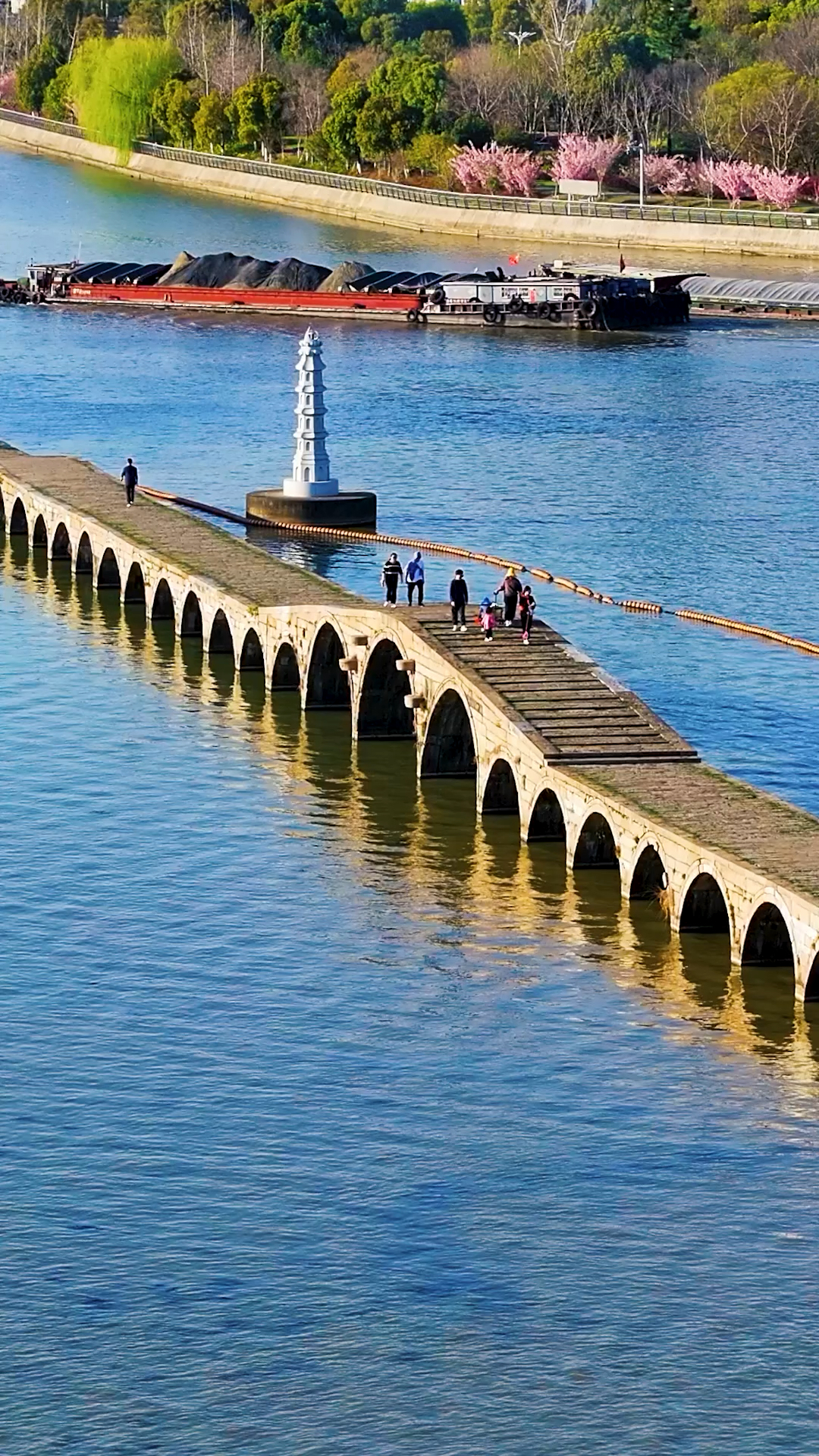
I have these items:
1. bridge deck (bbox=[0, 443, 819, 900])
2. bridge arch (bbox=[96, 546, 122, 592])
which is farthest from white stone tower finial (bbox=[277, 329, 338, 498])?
bridge deck (bbox=[0, 443, 819, 900])

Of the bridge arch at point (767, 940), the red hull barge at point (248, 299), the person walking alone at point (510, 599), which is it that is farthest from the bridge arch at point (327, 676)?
the red hull barge at point (248, 299)

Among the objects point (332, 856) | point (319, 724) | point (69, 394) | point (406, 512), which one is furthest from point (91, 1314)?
point (69, 394)

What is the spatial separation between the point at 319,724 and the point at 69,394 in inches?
3097

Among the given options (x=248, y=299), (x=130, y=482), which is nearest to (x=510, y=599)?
(x=130, y=482)

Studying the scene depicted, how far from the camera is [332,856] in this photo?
2293 inches

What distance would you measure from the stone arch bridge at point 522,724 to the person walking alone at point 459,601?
41 cm

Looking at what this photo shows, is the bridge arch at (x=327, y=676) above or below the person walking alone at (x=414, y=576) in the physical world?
below

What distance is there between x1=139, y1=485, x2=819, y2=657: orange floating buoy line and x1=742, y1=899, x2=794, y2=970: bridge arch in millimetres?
28447

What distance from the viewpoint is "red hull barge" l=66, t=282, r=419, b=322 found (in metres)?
176

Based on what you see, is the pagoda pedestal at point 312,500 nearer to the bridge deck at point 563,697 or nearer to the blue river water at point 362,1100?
the blue river water at point 362,1100

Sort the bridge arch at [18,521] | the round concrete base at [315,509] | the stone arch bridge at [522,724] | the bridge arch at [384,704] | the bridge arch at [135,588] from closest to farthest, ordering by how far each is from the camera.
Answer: the stone arch bridge at [522,724], the bridge arch at [384,704], the bridge arch at [135,588], the round concrete base at [315,509], the bridge arch at [18,521]

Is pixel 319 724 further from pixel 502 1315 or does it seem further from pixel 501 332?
pixel 501 332

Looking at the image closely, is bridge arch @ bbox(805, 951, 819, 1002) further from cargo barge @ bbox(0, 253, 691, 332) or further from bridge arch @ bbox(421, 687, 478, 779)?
cargo barge @ bbox(0, 253, 691, 332)

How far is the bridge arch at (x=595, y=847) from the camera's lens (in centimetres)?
5475
